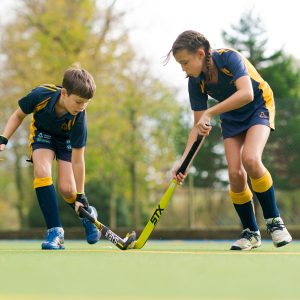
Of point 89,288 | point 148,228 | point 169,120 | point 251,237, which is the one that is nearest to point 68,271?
point 89,288

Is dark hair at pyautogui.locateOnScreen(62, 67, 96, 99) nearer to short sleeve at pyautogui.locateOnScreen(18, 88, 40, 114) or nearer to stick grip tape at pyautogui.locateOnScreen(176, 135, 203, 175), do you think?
short sleeve at pyautogui.locateOnScreen(18, 88, 40, 114)

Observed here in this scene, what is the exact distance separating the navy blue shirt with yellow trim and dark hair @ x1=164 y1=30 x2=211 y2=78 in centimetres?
88

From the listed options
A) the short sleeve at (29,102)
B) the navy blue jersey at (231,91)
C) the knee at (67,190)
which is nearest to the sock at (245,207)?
the navy blue jersey at (231,91)

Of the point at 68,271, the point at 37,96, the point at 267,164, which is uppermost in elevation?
the point at 37,96

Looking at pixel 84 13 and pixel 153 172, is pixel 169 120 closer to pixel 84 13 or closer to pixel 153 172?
pixel 153 172

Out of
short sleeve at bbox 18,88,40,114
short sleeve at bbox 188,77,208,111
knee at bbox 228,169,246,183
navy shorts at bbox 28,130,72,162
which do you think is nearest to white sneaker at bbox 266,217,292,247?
knee at bbox 228,169,246,183

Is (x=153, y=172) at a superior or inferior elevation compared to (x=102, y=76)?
inferior

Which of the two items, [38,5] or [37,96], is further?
[38,5]

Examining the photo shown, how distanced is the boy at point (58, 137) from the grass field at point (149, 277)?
1364mm

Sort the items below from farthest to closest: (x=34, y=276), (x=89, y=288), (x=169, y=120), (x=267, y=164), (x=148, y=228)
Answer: (x=169, y=120)
(x=267, y=164)
(x=148, y=228)
(x=34, y=276)
(x=89, y=288)

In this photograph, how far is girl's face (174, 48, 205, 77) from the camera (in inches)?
194

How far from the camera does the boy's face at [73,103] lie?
5.15m

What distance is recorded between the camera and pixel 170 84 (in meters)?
18.7

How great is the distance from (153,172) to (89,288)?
15.8m
